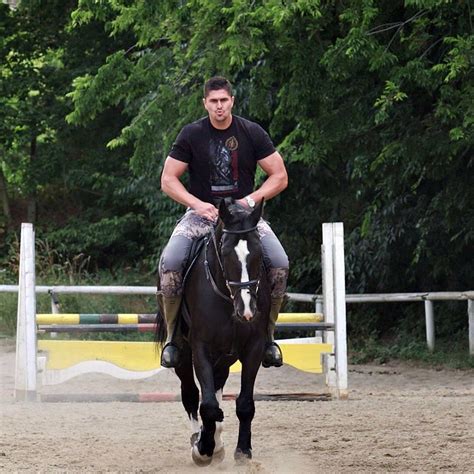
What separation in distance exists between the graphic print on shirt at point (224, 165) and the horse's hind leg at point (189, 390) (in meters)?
1.23

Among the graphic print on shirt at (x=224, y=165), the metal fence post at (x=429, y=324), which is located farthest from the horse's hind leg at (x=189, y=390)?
the metal fence post at (x=429, y=324)

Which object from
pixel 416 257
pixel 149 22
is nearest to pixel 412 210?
pixel 416 257

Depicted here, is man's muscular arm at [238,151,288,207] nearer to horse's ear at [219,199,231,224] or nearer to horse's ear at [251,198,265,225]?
horse's ear at [251,198,265,225]

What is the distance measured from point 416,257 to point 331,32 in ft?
10.8

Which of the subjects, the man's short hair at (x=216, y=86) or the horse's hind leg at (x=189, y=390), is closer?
the man's short hair at (x=216, y=86)

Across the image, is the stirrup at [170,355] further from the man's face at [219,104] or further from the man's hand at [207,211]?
the man's face at [219,104]

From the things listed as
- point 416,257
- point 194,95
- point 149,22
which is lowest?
point 416,257

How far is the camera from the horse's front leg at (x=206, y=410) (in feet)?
24.5

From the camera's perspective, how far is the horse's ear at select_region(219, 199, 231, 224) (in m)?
7.21

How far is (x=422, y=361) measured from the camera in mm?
16359

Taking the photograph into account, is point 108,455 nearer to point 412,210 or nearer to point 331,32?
point 331,32

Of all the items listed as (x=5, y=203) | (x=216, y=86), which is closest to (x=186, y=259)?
(x=216, y=86)

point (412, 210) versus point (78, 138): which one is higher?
point (78, 138)

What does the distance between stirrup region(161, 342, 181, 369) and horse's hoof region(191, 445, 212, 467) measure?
1.92 ft
